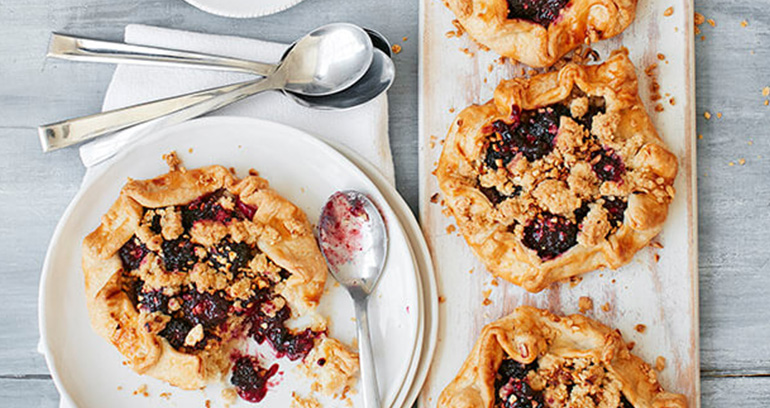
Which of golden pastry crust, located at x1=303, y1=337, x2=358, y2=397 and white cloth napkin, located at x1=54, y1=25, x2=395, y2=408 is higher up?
white cloth napkin, located at x1=54, y1=25, x2=395, y2=408

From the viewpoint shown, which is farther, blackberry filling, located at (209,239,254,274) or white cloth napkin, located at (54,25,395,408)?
white cloth napkin, located at (54,25,395,408)

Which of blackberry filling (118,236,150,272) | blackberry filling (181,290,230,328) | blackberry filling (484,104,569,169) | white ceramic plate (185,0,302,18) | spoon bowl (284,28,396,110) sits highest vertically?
white ceramic plate (185,0,302,18)

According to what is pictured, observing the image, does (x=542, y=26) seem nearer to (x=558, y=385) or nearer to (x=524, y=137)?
(x=524, y=137)

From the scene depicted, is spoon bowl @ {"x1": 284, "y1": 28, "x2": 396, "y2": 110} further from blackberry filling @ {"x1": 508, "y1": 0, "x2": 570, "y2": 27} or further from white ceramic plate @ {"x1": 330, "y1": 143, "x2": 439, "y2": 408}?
blackberry filling @ {"x1": 508, "y1": 0, "x2": 570, "y2": 27}

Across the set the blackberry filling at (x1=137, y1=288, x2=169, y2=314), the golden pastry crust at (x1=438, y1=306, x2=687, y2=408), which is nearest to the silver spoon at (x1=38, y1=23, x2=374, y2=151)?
the blackberry filling at (x1=137, y1=288, x2=169, y2=314)

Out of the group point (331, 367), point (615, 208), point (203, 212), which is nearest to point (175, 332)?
point (203, 212)

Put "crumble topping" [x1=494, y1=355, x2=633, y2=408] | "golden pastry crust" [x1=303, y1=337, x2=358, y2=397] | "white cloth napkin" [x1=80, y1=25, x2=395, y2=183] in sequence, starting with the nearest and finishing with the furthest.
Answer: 1. "crumble topping" [x1=494, y1=355, x2=633, y2=408]
2. "golden pastry crust" [x1=303, y1=337, x2=358, y2=397]
3. "white cloth napkin" [x1=80, y1=25, x2=395, y2=183]

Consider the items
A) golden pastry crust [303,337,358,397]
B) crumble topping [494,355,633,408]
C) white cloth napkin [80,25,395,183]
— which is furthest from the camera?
white cloth napkin [80,25,395,183]
